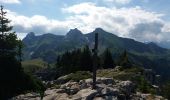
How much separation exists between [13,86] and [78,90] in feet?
38.8

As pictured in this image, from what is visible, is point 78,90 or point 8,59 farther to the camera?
point 8,59

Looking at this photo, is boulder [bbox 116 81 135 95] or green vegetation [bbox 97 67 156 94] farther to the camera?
green vegetation [bbox 97 67 156 94]

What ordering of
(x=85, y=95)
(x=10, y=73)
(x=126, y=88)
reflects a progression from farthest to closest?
(x=10, y=73), (x=126, y=88), (x=85, y=95)

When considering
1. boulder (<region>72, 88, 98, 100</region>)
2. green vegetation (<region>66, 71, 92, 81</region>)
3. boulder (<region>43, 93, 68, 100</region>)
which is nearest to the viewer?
boulder (<region>72, 88, 98, 100</region>)

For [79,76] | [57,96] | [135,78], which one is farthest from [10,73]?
[135,78]

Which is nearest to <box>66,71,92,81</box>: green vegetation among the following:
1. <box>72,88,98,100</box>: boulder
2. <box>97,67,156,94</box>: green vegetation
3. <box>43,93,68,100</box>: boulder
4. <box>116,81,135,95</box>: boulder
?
<box>97,67,156,94</box>: green vegetation

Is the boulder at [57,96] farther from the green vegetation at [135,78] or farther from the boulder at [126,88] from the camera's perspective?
the green vegetation at [135,78]

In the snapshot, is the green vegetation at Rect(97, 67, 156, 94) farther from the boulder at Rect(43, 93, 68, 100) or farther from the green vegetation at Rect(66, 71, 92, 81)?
the boulder at Rect(43, 93, 68, 100)

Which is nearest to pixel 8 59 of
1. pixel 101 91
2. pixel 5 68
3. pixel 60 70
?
pixel 5 68

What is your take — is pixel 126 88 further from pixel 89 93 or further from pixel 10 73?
pixel 10 73

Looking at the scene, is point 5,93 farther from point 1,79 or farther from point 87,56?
point 87,56

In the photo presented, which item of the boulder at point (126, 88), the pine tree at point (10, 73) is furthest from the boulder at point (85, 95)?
the pine tree at point (10, 73)

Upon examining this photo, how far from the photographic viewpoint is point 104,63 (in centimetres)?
13462

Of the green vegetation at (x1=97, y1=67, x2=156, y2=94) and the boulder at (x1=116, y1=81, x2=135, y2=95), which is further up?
the boulder at (x1=116, y1=81, x2=135, y2=95)
